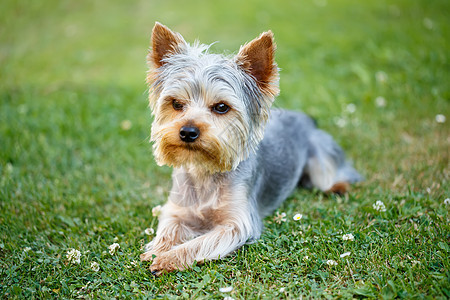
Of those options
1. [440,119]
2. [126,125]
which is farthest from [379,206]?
[126,125]

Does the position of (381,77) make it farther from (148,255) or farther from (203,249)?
(148,255)

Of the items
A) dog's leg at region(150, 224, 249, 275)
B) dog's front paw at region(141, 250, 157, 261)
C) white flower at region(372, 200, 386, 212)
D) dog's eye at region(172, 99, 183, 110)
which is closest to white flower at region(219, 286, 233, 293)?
dog's leg at region(150, 224, 249, 275)

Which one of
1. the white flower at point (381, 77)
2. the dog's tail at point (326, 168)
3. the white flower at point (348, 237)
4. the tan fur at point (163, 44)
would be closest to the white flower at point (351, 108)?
the white flower at point (381, 77)

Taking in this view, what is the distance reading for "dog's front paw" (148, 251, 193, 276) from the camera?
3633mm

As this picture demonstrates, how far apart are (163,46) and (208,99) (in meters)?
0.77

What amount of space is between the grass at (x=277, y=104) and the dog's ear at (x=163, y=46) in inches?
74.3

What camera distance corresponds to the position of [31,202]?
500cm

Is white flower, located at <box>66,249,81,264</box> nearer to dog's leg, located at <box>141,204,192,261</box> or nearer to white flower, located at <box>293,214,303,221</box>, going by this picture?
dog's leg, located at <box>141,204,192,261</box>

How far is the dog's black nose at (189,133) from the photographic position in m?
3.55

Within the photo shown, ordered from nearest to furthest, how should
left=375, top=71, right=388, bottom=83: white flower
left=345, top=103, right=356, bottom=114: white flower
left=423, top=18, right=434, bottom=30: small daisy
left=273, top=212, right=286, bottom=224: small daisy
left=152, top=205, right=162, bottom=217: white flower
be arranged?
left=273, top=212, right=286, bottom=224: small daisy → left=152, top=205, right=162, bottom=217: white flower → left=345, top=103, right=356, bottom=114: white flower → left=375, top=71, right=388, bottom=83: white flower → left=423, top=18, right=434, bottom=30: small daisy

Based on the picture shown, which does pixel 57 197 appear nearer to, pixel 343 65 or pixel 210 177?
pixel 210 177

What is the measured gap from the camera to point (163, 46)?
4.02 meters

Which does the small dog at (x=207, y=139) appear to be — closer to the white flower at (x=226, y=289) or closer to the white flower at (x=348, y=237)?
the white flower at (x=226, y=289)

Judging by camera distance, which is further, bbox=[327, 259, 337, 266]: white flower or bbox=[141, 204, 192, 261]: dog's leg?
bbox=[141, 204, 192, 261]: dog's leg
